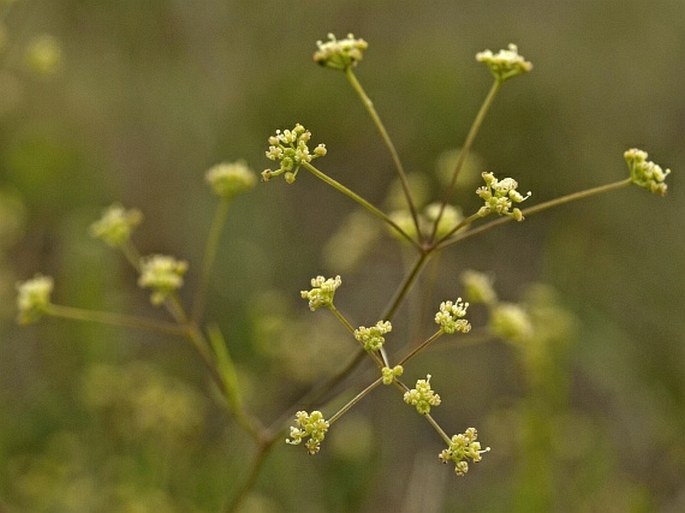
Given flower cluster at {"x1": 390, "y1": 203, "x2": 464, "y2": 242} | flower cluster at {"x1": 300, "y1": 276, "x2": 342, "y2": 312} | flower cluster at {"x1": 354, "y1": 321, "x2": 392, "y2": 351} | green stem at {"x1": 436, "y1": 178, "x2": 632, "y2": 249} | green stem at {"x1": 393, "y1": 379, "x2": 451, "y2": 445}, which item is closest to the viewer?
green stem at {"x1": 393, "y1": 379, "x2": 451, "y2": 445}

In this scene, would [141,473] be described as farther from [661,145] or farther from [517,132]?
[661,145]

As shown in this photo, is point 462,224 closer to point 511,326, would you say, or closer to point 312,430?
point 312,430

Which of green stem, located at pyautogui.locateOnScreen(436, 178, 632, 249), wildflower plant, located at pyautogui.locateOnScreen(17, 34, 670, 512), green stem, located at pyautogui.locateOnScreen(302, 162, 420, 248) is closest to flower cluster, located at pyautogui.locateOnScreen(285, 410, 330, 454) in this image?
wildflower plant, located at pyautogui.locateOnScreen(17, 34, 670, 512)

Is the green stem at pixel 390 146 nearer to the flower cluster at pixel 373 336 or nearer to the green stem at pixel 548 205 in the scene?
the green stem at pixel 548 205

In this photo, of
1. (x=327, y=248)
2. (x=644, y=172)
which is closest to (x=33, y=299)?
(x=644, y=172)

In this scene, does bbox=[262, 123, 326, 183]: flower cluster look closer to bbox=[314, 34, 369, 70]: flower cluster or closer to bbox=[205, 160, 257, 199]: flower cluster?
bbox=[314, 34, 369, 70]: flower cluster
